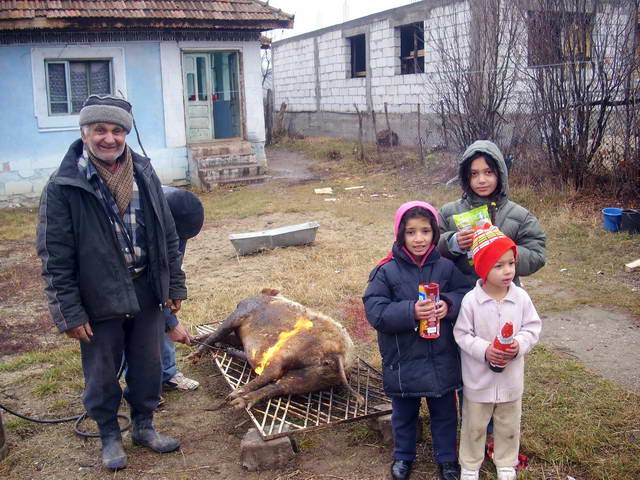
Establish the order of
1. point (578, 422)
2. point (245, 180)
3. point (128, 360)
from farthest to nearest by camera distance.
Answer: point (245, 180) → point (578, 422) → point (128, 360)

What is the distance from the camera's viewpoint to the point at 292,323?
445 centimetres

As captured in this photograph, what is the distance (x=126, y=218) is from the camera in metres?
3.52

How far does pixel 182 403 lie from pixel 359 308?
7.27 ft

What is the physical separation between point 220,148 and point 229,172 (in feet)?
2.12

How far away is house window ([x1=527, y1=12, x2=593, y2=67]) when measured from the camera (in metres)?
10.0

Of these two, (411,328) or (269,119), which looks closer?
(411,328)

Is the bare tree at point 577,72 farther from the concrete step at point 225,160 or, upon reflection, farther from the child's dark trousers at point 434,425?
the child's dark trousers at point 434,425

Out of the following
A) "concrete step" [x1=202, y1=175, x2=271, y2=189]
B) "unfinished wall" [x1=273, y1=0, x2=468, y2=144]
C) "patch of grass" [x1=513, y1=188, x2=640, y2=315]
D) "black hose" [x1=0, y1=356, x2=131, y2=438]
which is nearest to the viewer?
"black hose" [x1=0, y1=356, x2=131, y2=438]

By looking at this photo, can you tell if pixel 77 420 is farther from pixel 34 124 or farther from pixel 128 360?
pixel 34 124

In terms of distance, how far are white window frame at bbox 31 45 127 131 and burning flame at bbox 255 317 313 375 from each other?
394 inches

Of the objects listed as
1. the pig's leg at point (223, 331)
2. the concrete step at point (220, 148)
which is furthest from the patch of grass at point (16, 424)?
the concrete step at point (220, 148)

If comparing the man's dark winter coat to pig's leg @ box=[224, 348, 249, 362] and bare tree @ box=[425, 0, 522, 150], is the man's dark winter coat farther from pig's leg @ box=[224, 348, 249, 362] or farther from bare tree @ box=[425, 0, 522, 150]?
bare tree @ box=[425, 0, 522, 150]

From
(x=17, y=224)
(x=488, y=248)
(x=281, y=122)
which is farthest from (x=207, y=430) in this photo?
(x=281, y=122)

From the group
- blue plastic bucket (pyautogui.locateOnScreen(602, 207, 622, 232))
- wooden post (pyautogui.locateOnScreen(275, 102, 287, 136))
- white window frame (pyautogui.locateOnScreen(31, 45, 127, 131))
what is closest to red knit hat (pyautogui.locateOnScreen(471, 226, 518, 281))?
blue plastic bucket (pyautogui.locateOnScreen(602, 207, 622, 232))
